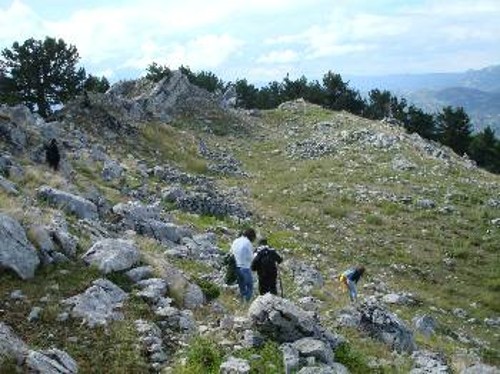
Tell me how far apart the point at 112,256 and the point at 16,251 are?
2.24 meters

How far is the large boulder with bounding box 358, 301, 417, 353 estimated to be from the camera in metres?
17.1

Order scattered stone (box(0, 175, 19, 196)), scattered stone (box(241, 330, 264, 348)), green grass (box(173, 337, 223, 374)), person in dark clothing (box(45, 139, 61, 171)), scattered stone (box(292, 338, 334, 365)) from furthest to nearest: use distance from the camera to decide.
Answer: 1. person in dark clothing (box(45, 139, 61, 171))
2. scattered stone (box(0, 175, 19, 196))
3. scattered stone (box(241, 330, 264, 348))
4. scattered stone (box(292, 338, 334, 365))
5. green grass (box(173, 337, 223, 374))

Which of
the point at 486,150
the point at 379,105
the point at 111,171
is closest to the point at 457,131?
the point at 486,150

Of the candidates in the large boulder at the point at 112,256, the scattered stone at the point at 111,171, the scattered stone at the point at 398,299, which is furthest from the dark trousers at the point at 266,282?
the scattered stone at the point at 111,171

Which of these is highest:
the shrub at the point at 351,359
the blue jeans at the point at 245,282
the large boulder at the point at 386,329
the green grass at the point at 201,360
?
the blue jeans at the point at 245,282

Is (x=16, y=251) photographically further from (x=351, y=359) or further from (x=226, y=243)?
(x=226, y=243)

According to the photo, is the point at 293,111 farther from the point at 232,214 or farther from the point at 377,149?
the point at 232,214

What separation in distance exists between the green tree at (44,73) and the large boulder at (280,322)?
162 ft

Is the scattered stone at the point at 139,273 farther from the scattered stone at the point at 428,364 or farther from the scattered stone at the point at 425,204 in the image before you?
the scattered stone at the point at 425,204

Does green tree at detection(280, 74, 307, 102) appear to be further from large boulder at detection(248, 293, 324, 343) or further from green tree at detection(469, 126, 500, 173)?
large boulder at detection(248, 293, 324, 343)

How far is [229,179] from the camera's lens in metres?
46.8

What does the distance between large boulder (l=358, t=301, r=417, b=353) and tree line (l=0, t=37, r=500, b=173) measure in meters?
46.7

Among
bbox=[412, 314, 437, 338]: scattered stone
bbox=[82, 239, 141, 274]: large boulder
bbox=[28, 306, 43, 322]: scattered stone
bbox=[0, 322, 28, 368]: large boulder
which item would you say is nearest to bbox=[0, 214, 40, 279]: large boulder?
bbox=[82, 239, 141, 274]: large boulder

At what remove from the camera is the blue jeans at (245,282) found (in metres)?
17.6
